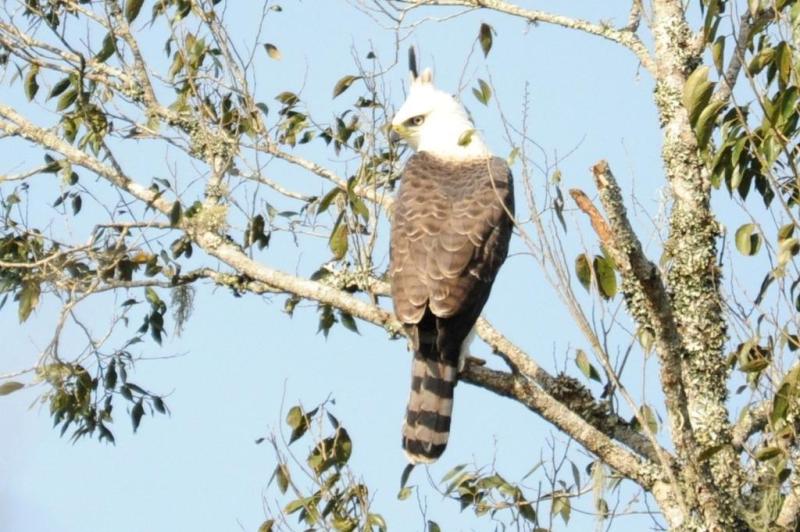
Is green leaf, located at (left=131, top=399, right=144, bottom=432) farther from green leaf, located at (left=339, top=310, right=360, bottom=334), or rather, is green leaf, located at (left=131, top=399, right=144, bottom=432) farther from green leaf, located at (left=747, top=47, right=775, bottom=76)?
green leaf, located at (left=747, top=47, right=775, bottom=76)

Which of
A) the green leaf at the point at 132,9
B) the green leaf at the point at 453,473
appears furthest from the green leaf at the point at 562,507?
the green leaf at the point at 132,9

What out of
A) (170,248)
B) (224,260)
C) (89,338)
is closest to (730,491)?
(224,260)

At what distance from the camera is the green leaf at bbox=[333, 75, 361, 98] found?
6.70m

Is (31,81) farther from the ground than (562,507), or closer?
farther from the ground

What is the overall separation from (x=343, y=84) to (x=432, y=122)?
60cm

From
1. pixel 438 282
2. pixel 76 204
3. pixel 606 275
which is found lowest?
pixel 606 275

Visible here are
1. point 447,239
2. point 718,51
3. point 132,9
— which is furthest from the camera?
point 132,9

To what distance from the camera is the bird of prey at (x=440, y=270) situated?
5.73 metres

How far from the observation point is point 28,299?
641 cm

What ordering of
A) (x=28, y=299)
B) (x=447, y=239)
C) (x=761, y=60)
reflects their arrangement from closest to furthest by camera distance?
(x=761, y=60) < (x=447, y=239) < (x=28, y=299)

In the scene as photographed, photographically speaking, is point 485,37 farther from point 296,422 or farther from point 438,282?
point 296,422

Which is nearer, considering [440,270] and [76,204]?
[440,270]

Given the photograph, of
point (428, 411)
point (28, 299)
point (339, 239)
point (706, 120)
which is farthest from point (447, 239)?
point (28, 299)

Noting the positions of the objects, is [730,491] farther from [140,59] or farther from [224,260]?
[140,59]
